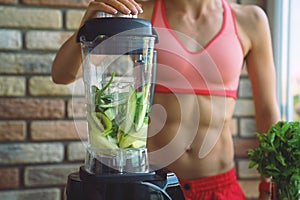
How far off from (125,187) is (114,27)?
262 millimetres

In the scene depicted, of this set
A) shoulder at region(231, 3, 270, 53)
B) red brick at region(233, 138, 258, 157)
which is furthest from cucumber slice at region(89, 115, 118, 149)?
red brick at region(233, 138, 258, 157)

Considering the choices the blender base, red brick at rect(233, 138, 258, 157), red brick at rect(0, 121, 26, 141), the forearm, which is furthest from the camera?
red brick at rect(233, 138, 258, 157)

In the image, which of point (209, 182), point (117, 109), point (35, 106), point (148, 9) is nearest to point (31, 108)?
point (35, 106)

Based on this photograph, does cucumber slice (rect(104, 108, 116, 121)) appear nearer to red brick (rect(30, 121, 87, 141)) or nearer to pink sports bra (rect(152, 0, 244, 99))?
pink sports bra (rect(152, 0, 244, 99))

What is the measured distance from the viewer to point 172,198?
80 centimetres

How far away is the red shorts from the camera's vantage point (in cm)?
118

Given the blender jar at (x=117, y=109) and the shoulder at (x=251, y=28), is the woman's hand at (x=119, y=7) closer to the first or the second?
the blender jar at (x=117, y=109)

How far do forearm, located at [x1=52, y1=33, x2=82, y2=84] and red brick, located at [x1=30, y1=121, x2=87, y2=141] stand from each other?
1.14ft

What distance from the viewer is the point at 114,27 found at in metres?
0.77

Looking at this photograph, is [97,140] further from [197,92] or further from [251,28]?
[251,28]

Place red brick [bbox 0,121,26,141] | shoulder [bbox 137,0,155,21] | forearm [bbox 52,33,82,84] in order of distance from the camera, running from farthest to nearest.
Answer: red brick [bbox 0,121,26,141] → shoulder [bbox 137,0,155,21] → forearm [bbox 52,33,82,84]

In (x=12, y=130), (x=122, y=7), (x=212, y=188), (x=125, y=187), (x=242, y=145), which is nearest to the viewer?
(x=125, y=187)

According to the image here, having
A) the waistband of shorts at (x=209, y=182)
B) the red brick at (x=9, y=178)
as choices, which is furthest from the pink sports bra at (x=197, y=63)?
the red brick at (x=9, y=178)

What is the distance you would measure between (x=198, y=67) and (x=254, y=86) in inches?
8.8
